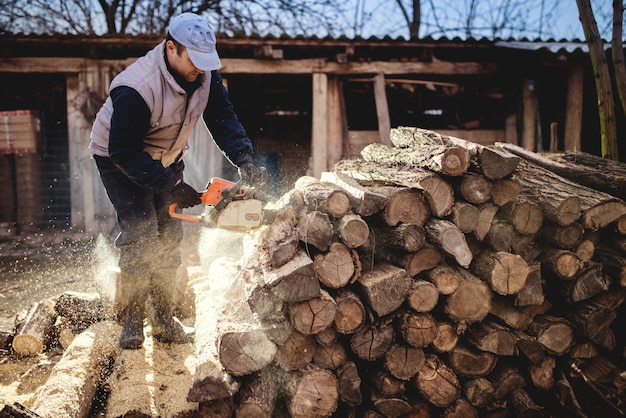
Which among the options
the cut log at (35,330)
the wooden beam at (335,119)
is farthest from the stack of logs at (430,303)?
the wooden beam at (335,119)

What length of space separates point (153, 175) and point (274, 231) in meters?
0.91

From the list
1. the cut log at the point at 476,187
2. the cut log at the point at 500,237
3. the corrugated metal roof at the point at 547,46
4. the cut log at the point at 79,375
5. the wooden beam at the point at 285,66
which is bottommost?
the cut log at the point at 79,375

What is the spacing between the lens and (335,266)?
7.41ft

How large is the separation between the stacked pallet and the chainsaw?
5.4 inches

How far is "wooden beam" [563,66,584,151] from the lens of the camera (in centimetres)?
677

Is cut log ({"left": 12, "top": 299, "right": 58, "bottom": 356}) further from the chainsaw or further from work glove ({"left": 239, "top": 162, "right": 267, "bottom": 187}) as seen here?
work glove ({"left": 239, "top": 162, "right": 267, "bottom": 187})

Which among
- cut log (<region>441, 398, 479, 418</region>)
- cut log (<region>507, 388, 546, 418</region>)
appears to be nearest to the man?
cut log (<region>441, 398, 479, 418</region>)

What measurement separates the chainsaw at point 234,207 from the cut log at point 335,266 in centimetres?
55

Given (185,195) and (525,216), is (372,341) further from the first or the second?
(185,195)

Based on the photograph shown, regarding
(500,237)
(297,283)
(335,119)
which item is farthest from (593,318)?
(335,119)

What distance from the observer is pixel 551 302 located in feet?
8.82

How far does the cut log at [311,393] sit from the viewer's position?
7.25 ft

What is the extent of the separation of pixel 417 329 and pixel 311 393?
26.5 inches

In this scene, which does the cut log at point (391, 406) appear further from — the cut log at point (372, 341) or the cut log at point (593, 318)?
the cut log at point (593, 318)
